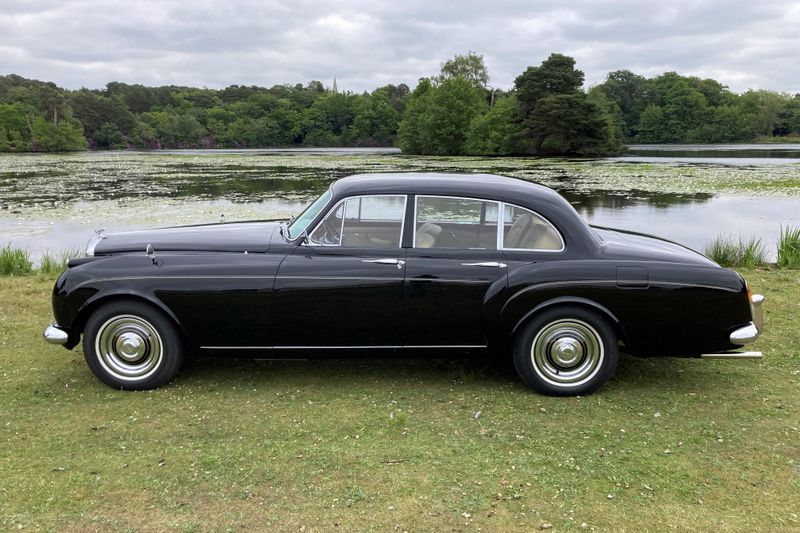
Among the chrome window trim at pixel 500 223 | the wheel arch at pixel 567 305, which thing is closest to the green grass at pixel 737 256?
the wheel arch at pixel 567 305

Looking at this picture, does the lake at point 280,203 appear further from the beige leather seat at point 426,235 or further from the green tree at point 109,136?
the green tree at point 109,136

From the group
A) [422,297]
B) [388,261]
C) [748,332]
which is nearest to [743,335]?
[748,332]

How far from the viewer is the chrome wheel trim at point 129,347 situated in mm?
4422

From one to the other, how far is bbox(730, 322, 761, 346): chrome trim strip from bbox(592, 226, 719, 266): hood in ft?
1.69

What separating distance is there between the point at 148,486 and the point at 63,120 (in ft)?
360

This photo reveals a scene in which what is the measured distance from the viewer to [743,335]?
4.25 metres

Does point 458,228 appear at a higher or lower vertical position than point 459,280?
higher

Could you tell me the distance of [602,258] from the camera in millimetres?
4344

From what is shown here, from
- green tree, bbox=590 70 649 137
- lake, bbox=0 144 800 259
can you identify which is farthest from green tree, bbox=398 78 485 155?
lake, bbox=0 144 800 259

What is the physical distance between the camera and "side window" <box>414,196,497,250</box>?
4469 millimetres

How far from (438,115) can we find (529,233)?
73.6m

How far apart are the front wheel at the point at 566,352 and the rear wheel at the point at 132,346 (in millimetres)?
2627

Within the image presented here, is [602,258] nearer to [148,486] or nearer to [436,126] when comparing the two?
[148,486]

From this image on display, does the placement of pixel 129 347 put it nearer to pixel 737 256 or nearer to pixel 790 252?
pixel 737 256
